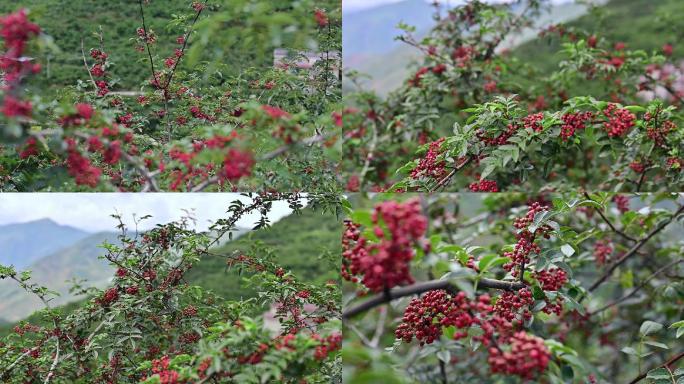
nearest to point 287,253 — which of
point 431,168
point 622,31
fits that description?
point 431,168

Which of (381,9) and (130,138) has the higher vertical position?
(130,138)

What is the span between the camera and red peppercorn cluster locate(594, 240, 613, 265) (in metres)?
2.45

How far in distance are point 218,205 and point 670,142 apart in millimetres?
1354

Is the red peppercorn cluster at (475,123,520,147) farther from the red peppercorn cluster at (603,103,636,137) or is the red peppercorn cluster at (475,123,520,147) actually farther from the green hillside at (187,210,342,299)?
the green hillside at (187,210,342,299)

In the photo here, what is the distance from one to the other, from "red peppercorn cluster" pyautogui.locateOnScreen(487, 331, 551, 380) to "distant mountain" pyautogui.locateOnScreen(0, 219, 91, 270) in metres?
1.42

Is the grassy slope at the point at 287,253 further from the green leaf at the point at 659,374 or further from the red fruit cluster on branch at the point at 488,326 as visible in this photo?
the green leaf at the point at 659,374

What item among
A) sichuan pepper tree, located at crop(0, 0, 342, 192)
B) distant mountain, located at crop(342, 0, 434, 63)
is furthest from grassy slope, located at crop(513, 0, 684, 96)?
sichuan pepper tree, located at crop(0, 0, 342, 192)

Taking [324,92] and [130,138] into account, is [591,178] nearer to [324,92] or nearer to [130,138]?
[324,92]

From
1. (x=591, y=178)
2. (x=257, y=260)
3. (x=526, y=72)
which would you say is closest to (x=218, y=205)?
(x=257, y=260)

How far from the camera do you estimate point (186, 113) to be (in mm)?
1863

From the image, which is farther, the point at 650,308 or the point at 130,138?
the point at 650,308

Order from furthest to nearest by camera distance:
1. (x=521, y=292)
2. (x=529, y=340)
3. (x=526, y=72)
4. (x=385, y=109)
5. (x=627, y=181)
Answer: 1. (x=526, y=72)
2. (x=385, y=109)
3. (x=627, y=181)
4. (x=521, y=292)
5. (x=529, y=340)

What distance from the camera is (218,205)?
76.0 inches

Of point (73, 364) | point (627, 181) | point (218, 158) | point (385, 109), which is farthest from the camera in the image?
point (385, 109)
